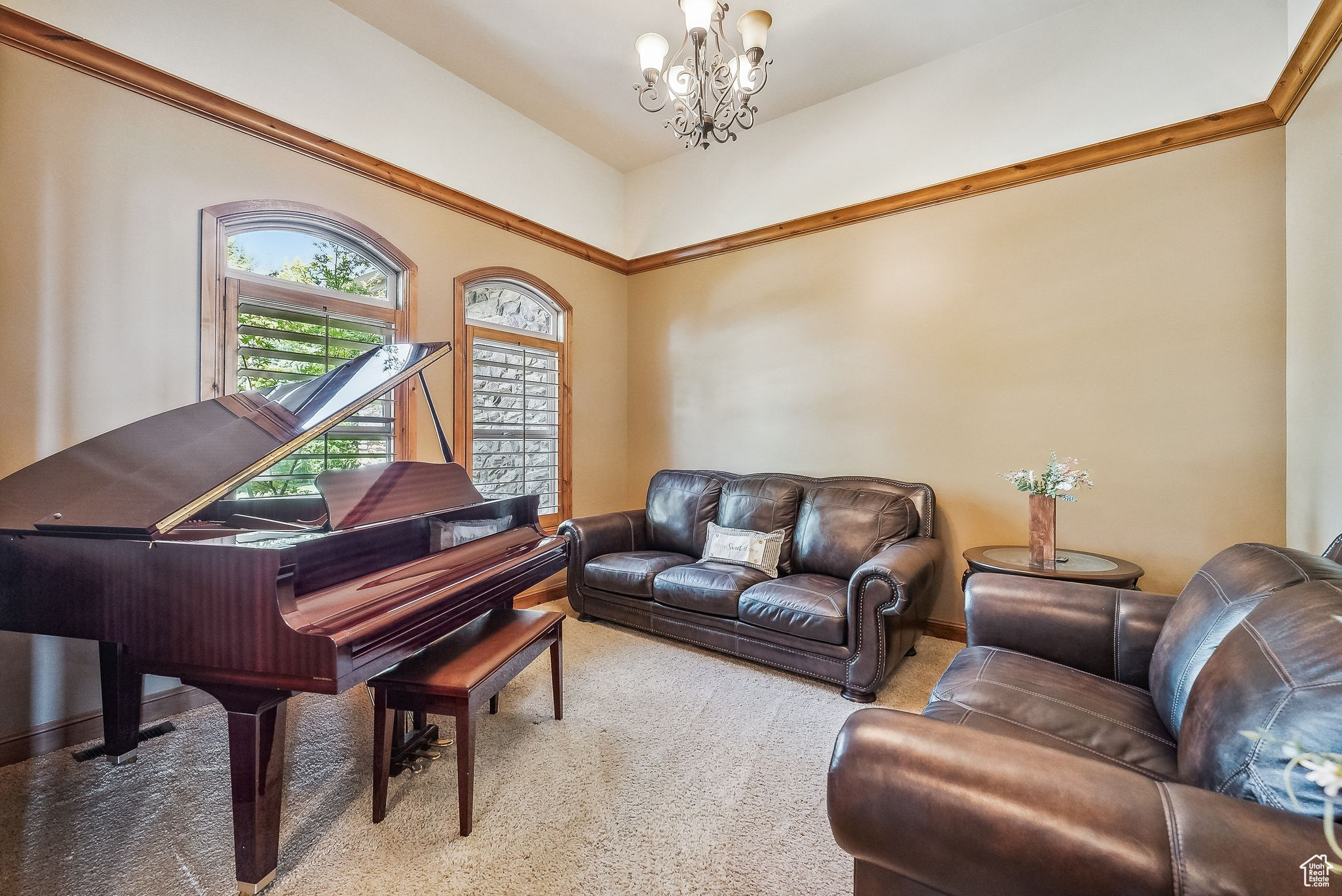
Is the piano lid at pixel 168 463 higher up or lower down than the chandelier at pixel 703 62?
lower down

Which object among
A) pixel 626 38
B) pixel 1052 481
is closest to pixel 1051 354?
pixel 1052 481

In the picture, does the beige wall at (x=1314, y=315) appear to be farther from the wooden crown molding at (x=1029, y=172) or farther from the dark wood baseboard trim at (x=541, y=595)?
the dark wood baseboard trim at (x=541, y=595)

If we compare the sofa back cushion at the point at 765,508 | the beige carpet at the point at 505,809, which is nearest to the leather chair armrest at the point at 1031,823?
the beige carpet at the point at 505,809

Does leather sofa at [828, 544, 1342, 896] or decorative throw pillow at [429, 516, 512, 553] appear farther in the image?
decorative throw pillow at [429, 516, 512, 553]

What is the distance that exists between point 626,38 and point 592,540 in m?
3.06

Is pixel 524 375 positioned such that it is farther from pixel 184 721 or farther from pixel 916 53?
pixel 916 53

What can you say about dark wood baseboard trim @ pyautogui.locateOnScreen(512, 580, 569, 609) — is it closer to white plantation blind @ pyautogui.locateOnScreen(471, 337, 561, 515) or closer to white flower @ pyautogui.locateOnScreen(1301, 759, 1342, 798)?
white plantation blind @ pyautogui.locateOnScreen(471, 337, 561, 515)

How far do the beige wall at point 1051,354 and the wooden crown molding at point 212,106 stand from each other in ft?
6.74

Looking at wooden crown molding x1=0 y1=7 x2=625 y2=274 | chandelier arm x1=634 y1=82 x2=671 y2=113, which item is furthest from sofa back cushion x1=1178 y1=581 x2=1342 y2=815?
wooden crown molding x1=0 y1=7 x2=625 y2=274

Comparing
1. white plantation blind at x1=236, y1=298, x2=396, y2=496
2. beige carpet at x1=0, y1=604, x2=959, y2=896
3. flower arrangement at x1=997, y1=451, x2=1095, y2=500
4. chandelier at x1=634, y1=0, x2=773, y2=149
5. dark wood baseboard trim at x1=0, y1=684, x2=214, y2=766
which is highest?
chandelier at x1=634, y1=0, x2=773, y2=149

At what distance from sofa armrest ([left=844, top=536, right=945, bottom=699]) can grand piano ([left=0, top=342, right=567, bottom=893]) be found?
65.0 inches

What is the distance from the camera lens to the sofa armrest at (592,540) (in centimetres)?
363

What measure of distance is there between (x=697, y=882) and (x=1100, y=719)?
1.17 m

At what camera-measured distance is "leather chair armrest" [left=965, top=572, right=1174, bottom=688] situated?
1753 millimetres
